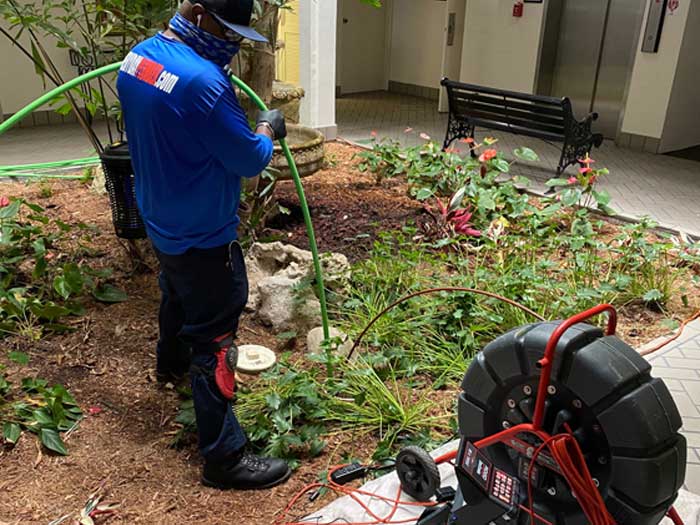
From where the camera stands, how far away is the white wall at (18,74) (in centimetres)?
844

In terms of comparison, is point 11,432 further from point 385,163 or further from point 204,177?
point 385,163

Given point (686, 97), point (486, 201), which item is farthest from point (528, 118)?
point (686, 97)

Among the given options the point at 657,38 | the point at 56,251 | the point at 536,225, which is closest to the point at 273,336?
the point at 56,251

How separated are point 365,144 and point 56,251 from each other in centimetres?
467

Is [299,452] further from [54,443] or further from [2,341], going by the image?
[2,341]

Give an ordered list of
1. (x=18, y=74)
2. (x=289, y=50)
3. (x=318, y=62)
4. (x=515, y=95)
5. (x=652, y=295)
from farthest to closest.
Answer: (x=18, y=74), (x=289, y=50), (x=318, y=62), (x=515, y=95), (x=652, y=295)

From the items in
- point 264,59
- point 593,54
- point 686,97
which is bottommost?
point 686,97

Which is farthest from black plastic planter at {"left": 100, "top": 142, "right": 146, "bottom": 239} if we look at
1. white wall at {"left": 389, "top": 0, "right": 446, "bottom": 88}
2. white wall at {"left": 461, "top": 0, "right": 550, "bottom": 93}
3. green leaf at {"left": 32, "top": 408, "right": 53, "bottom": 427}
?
white wall at {"left": 389, "top": 0, "right": 446, "bottom": 88}

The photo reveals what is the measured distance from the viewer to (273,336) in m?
3.95

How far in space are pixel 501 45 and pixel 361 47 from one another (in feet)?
11.7

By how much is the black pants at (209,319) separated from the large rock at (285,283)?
1.25 meters

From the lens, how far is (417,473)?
2.47m

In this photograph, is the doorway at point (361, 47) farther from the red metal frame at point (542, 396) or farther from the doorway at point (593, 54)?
the red metal frame at point (542, 396)

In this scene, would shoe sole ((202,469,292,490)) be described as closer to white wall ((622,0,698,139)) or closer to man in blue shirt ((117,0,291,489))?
man in blue shirt ((117,0,291,489))
